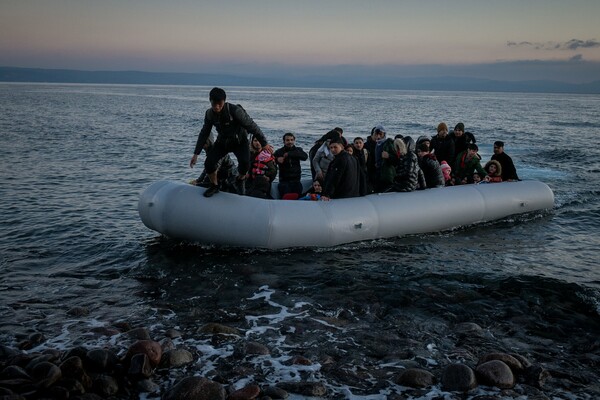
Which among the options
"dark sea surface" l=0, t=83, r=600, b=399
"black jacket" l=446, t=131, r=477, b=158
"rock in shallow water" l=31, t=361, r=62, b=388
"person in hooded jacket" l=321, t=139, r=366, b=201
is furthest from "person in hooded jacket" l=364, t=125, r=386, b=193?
"rock in shallow water" l=31, t=361, r=62, b=388

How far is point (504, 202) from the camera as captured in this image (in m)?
11.0

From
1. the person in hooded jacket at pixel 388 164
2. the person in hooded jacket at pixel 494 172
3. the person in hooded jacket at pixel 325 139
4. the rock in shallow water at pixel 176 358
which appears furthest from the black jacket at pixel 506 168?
the rock in shallow water at pixel 176 358

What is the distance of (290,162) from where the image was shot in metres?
9.91

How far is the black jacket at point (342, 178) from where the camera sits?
28.9ft

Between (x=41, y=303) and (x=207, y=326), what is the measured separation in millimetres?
→ 2406

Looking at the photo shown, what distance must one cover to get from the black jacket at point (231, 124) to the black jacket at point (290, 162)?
6.23 ft

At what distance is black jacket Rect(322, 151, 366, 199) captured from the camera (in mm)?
8812

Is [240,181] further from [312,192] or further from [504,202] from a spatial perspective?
[504,202]

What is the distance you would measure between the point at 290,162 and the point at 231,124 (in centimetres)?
245

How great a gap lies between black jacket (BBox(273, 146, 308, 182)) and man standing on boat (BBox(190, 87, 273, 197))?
1.50 metres

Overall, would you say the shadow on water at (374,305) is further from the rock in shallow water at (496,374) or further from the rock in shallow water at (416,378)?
the rock in shallow water at (496,374)

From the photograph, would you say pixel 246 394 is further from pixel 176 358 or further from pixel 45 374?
pixel 45 374

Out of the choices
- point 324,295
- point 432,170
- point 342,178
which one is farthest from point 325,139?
point 324,295

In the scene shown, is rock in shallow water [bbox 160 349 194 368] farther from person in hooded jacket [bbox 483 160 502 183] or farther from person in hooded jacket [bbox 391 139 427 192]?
person in hooded jacket [bbox 483 160 502 183]
